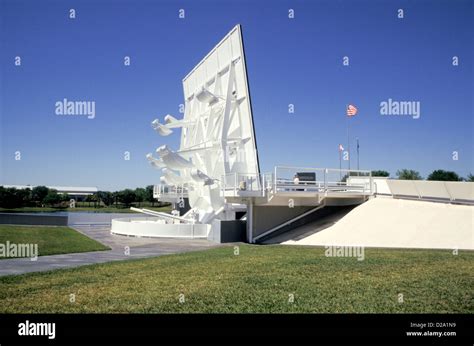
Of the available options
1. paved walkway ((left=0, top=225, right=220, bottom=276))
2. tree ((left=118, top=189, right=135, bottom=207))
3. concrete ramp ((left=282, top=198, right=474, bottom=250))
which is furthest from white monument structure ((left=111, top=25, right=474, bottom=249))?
tree ((left=118, top=189, right=135, bottom=207))

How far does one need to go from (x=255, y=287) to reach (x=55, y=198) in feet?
282

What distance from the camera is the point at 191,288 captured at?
9539 millimetres

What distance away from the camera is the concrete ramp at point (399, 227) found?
19.1 meters

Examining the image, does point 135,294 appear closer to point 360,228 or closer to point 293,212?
point 360,228

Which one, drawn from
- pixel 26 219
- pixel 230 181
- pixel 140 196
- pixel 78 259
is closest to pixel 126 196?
pixel 140 196

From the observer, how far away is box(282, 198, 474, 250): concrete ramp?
19.1m

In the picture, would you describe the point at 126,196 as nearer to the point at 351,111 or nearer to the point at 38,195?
the point at 38,195

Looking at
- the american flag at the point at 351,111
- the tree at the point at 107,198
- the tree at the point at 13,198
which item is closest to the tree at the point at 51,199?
the tree at the point at 13,198

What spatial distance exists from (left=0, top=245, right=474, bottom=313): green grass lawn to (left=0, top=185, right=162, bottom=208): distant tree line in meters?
71.9

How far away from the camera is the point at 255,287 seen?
31.1ft
